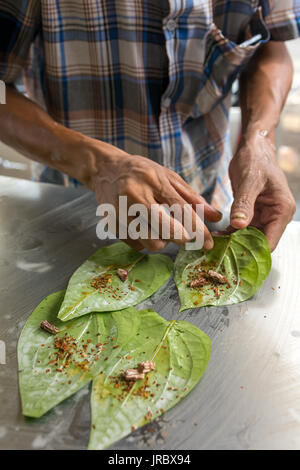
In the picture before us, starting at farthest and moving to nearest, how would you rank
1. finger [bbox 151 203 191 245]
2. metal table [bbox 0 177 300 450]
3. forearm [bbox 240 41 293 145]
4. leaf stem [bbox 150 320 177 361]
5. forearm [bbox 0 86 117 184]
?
forearm [bbox 240 41 293 145]
forearm [bbox 0 86 117 184]
finger [bbox 151 203 191 245]
leaf stem [bbox 150 320 177 361]
metal table [bbox 0 177 300 450]

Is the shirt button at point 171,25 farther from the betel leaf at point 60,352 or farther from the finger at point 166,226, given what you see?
the betel leaf at point 60,352

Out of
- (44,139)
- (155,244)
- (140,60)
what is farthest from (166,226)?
(140,60)

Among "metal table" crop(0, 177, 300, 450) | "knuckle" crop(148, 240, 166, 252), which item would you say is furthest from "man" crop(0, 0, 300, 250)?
"metal table" crop(0, 177, 300, 450)

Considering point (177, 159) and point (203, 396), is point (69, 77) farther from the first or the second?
point (203, 396)

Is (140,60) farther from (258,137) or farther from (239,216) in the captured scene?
(239,216)

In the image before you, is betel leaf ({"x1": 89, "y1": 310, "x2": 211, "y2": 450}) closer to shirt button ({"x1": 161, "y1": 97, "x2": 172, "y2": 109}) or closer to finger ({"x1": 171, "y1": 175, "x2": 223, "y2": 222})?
finger ({"x1": 171, "y1": 175, "x2": 223, "y2": 222})

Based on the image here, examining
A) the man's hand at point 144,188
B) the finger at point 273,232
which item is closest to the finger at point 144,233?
the man's hand at point 144,188

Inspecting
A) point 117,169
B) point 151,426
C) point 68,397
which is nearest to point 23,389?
point 68,397
